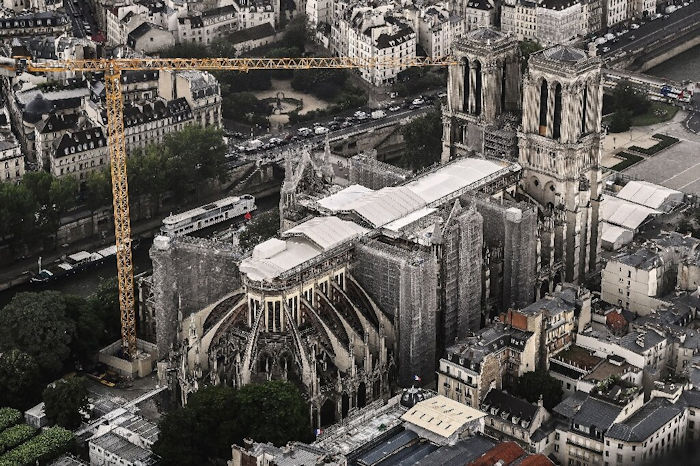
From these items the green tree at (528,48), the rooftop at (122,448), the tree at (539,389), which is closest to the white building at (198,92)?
the green tree at (528,48)

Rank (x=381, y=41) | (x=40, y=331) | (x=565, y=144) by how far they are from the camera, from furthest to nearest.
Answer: (x=381, y=41) < (x=565, y=144) < (x=40, y=331)

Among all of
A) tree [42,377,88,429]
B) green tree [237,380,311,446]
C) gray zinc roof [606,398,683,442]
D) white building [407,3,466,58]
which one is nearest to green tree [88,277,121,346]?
tree [42,377,88,429]

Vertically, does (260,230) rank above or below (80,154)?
below

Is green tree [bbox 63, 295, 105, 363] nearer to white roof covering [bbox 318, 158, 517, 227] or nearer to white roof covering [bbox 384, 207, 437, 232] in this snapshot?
white roof covering [bbox 318, 158, 517, 227]

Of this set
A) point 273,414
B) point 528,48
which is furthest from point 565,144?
point 528,48

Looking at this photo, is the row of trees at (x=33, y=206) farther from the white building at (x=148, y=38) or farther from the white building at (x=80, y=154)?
the white building at (x=148, y=38)

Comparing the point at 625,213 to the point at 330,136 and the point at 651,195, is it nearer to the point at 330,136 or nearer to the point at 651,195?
the point at 651,195
